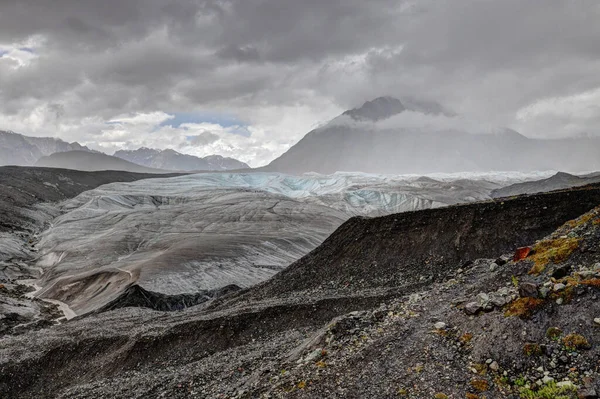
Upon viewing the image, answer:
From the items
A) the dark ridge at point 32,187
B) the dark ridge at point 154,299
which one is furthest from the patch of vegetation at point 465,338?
the dark ridge at point 32,187

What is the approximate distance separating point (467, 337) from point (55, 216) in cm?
10783

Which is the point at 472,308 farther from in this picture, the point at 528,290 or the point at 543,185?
the point at 543,185

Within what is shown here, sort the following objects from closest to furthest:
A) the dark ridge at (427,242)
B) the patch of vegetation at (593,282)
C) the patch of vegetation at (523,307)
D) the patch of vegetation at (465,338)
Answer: the patch of vegetation at (593,282), the patch of vegetation at (523,307), the patch of vegetation at (465,338), the dark ridge at (427,242)

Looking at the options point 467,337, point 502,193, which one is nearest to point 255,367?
point 467,337

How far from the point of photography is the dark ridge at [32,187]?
84.6m

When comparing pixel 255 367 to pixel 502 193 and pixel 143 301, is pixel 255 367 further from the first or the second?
pixel 502 193

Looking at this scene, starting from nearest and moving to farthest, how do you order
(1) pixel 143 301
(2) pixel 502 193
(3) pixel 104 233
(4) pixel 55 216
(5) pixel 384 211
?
Answer: (1) pixel 143 301 < (3) pixel 104 233 < (4) pixel 55 216 < (5) pixel 384 211 < (2) pixel 502 193

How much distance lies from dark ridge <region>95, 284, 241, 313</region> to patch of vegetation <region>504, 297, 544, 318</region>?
3057 cm

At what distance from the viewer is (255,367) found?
45.3ft

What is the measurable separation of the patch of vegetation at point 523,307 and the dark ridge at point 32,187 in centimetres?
8721

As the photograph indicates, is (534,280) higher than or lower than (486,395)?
higher

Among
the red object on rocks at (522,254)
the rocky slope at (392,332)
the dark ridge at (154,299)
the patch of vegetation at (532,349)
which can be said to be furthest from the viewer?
the dark ridge at (154,299)

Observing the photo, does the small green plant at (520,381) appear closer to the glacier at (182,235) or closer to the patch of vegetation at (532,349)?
the patch of vegetation at (532,349)

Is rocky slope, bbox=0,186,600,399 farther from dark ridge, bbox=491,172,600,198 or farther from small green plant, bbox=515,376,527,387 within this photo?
dark ridge, bbox=491,172,600,198
